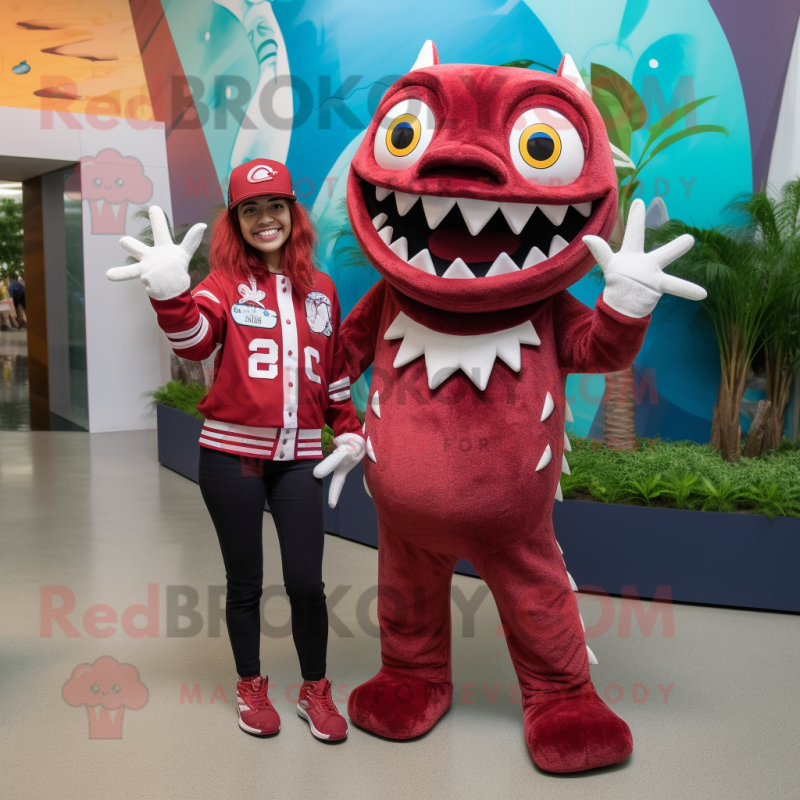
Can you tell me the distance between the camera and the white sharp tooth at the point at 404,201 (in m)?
2.13

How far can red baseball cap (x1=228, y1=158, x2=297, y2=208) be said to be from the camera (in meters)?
2.24

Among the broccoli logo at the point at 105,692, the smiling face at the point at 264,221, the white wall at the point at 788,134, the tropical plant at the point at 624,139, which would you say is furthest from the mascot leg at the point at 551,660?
the white wall at the point at 788,134

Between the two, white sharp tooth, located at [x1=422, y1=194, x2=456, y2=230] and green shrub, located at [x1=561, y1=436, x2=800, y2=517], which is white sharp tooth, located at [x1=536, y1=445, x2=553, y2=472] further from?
green shrub, located at [x1=561, y1=436, x2=800, y2=517]

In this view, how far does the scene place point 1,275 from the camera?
11.8 meters

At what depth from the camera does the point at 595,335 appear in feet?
6.86

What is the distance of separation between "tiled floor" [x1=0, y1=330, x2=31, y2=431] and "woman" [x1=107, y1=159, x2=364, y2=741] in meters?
6.03

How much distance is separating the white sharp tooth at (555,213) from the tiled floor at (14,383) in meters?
6.64

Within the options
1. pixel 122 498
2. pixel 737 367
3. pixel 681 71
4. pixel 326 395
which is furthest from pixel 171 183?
pixel 326 395

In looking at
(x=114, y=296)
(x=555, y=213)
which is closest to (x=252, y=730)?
(x=555, y=213)

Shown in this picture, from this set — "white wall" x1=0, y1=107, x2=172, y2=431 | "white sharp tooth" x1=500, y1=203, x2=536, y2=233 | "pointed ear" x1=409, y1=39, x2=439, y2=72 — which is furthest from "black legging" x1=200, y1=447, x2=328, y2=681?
"white wall" x1=0, y1=107, x2=172, y2=431

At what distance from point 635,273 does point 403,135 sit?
670 millimetres

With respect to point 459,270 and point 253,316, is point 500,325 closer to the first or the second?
point 459,270

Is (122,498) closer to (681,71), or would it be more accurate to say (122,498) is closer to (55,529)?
(55,529)

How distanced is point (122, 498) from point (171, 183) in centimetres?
346
